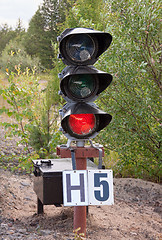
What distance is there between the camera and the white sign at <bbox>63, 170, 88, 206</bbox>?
310cm

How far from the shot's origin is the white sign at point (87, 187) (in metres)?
3.11

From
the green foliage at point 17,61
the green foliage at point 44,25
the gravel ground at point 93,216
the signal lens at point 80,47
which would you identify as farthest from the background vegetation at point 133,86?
the green foliage at point 44,25

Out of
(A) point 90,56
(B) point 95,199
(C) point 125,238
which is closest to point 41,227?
(C) point 125,238

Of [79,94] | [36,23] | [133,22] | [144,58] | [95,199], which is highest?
[36,23]

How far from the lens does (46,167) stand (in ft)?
13.6

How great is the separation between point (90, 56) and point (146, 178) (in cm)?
469

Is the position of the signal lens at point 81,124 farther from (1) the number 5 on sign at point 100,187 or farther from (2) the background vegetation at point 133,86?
(2) the background vegetation at point 133,86

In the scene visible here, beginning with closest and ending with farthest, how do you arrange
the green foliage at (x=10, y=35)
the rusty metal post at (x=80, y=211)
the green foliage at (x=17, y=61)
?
the rusty metal post at (x=80, y=211)
the green foliage at (x=17, y=61)
the green foliage at (x=10, y=35)

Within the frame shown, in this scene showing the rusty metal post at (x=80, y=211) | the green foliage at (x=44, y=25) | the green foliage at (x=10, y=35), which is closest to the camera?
the rusty metal post at (x=80, y=211)

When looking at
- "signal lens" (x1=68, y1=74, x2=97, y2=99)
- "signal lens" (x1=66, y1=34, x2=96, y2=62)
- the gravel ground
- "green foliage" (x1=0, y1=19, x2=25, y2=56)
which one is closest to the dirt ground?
the gravel ground

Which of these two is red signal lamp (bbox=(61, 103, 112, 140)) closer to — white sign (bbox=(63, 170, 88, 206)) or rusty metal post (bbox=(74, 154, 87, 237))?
rusty metal post (bbox=(74, 154, 87, 237))

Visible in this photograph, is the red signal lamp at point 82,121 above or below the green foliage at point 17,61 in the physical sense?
below

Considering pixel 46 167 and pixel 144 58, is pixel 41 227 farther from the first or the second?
pixel 144 58

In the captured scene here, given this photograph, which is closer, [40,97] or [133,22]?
[133,22]
